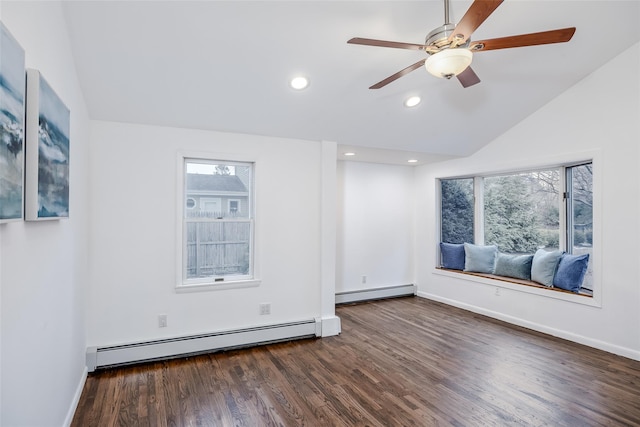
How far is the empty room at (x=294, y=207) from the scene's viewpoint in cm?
192

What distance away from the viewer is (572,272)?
3840mm

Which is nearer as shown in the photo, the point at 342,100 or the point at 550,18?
the point at 550,18

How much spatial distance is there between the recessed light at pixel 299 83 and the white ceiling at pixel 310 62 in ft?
0.19

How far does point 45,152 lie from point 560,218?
503cm

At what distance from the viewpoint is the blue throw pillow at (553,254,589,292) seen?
3805 mm

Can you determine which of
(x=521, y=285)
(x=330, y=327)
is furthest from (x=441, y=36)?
(x=521, y=285)

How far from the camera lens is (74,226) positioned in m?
2.45

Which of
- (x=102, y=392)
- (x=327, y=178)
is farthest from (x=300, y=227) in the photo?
(x=102, y=392)

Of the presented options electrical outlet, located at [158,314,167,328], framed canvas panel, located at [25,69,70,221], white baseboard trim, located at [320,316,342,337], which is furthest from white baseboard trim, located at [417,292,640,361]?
framed canvas panel, located at [25,69,70,221]

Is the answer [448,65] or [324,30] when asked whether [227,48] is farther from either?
[448,65]

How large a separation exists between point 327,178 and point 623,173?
3004 mm

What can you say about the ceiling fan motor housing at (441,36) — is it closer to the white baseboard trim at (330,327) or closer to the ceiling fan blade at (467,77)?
the ceiling fan blade at (467,77)

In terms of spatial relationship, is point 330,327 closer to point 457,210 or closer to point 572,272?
point 572,272

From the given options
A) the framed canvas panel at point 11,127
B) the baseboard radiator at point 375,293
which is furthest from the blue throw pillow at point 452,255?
the framed canvas panel at point 11,127
